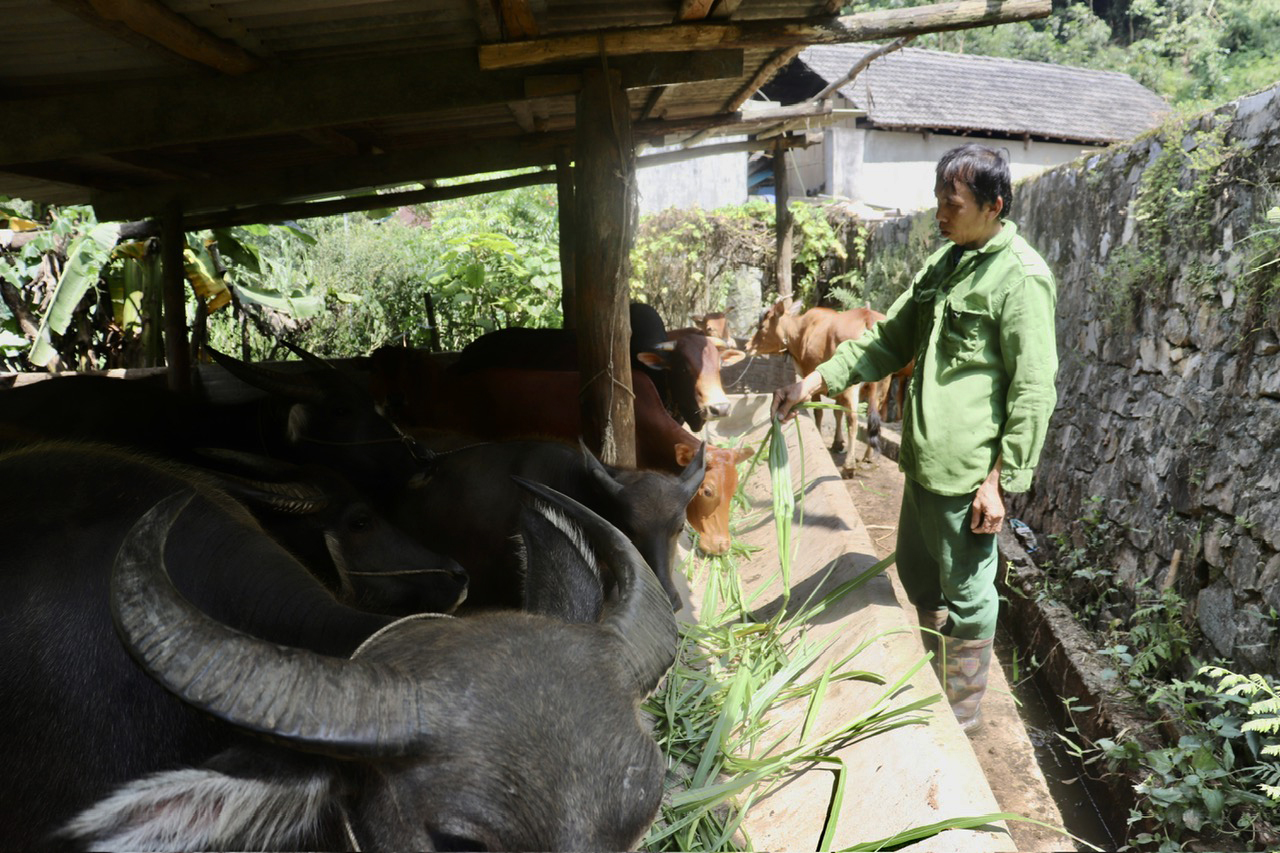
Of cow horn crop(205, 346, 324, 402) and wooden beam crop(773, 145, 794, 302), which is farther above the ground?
wooden beam crop(773, 145, 794, 302)

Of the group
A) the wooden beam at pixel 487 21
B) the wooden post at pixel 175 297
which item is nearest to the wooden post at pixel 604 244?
the wooden beam at pixel 487 21

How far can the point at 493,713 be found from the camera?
5.39 ft

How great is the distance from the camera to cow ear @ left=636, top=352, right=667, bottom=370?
6.91 m

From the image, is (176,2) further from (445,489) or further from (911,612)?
(911,612)

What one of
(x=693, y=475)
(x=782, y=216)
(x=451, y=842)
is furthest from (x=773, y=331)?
(x=451, y=842)

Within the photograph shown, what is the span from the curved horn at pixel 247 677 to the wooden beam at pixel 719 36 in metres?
2.60

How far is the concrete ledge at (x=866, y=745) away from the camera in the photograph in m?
2.61

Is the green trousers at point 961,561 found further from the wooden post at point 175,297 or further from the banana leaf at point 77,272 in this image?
the banana leaf at point 77,272

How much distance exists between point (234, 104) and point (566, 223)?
174 inches

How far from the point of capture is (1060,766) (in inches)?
189

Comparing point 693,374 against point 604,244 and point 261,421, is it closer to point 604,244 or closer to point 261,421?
point 604,244

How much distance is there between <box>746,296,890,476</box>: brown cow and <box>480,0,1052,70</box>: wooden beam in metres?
5.07

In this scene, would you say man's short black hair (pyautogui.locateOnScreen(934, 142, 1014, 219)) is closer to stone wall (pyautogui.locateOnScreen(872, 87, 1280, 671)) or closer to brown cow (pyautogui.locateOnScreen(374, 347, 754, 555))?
stone wall (pyautogui.locateOnScreen(872, 87, 1280, 671))

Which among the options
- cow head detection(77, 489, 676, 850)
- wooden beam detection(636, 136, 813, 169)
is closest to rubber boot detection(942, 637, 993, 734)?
cow head detection(77, 489, 676, 850)
